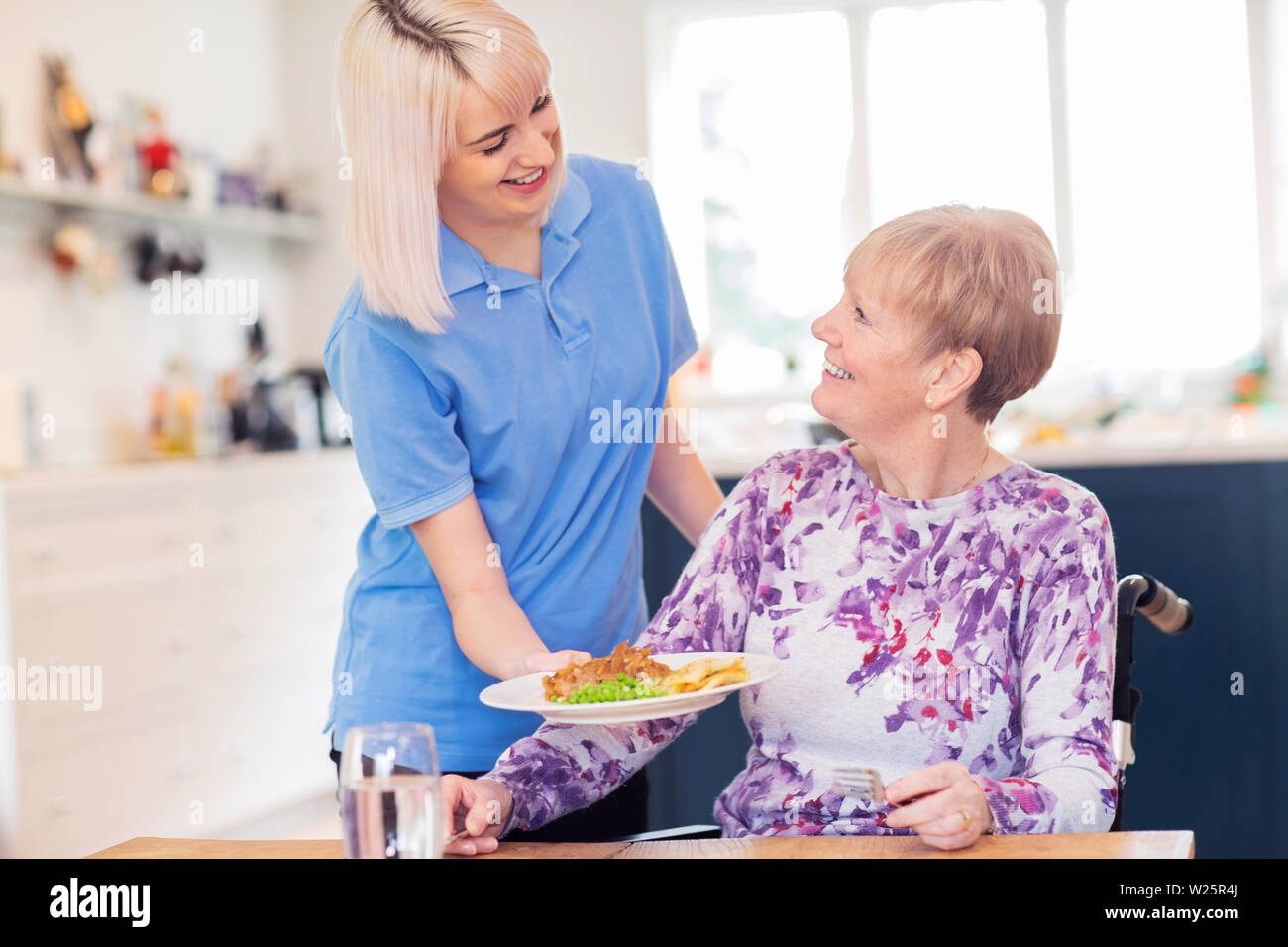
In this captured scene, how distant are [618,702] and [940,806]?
0.24 metres

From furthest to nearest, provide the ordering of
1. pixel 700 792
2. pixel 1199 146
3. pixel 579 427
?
pixel 1199 146
pixel 700 792
pixel 579 427

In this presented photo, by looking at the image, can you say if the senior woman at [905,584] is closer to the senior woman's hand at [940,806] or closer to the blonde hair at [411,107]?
the senior woman's hand at [940,806]

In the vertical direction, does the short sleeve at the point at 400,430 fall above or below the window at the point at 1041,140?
below

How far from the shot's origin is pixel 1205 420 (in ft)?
12.5

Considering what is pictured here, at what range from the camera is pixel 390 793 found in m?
0.82

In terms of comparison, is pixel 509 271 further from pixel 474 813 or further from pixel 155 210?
pixel 155 210

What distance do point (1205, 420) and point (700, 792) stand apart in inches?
81.6

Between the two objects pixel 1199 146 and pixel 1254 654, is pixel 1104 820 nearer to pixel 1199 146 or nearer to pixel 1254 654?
pixel 1254 654

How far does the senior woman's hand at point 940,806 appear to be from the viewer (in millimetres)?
945

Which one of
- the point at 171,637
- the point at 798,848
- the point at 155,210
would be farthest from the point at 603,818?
the point at 155,210

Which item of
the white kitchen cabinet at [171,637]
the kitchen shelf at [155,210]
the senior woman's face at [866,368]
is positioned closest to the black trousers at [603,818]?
the senior woman's face at [866,368]

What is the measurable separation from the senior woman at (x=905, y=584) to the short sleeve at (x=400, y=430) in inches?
10.0

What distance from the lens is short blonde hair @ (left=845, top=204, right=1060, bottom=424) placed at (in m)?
1.24
